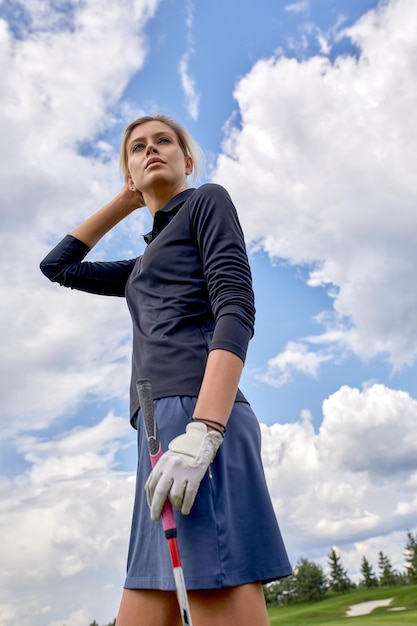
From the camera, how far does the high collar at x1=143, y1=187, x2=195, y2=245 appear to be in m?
2.73

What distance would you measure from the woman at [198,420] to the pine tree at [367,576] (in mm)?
53257

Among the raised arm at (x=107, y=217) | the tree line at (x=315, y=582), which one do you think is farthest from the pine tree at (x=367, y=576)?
the raised arm at (x=107, y=217)

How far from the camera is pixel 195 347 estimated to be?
2.27 meters

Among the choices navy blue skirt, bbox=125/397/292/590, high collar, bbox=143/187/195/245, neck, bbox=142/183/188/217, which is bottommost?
navy blue skirt, bbox=125/397/292/590

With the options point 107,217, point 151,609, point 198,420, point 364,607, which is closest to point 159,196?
point 107,217

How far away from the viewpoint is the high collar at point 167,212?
2727 millimetres

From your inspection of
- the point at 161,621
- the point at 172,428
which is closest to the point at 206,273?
the point at 172,428

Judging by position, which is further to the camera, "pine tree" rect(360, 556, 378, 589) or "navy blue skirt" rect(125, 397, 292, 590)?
"pine tree" rect(360, 556, 378, 589)

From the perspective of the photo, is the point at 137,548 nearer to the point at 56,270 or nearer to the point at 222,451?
the point at 222,451

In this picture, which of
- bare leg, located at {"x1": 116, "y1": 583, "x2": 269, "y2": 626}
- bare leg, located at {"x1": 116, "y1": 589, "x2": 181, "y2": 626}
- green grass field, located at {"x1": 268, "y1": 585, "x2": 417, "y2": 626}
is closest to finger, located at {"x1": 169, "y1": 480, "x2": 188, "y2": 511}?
bare leg, located at {"x1": 116, "y1": 583, "x2": 269, "y2": 626}

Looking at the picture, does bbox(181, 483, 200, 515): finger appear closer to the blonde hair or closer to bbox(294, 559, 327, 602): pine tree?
the blonde hair

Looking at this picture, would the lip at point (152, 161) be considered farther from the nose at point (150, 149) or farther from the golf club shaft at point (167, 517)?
the golf club shaft at point (167, 517)

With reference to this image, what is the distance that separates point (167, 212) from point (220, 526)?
1349mm

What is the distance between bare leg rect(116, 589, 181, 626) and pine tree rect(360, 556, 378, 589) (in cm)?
5322
